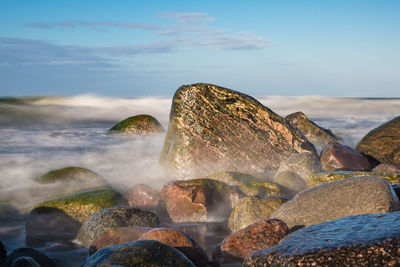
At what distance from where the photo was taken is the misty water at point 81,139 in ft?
30.8

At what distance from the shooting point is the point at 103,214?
Result: 5.60 meters

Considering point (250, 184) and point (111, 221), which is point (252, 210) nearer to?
point (250, 184)

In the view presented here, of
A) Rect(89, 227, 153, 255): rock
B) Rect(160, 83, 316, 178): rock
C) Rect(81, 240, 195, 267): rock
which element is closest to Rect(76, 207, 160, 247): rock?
Rect(89, 227, 153, 255): rock

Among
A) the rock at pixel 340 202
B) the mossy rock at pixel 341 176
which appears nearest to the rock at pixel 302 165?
the mossy rock at pixel 341 176

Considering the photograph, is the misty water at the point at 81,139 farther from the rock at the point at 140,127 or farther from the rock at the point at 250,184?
the rock at the point at 250,184

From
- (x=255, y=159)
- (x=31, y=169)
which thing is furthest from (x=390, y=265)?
(x=31, y=169)

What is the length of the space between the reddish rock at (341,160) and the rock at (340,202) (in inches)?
149

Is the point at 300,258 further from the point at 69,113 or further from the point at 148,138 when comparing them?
the point at 69,113

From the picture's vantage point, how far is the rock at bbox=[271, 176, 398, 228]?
494cm

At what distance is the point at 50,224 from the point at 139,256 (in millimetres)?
3261

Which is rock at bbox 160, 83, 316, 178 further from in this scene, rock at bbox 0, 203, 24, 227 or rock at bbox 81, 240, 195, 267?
rock at bbox 81, 240, 195, 267

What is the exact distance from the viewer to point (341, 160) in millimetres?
9141

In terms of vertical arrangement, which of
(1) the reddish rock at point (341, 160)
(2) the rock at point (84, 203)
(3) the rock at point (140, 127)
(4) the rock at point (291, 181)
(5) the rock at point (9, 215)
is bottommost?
(5) the rock at point (9, 215)

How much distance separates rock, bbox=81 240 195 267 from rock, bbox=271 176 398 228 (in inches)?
77.6
